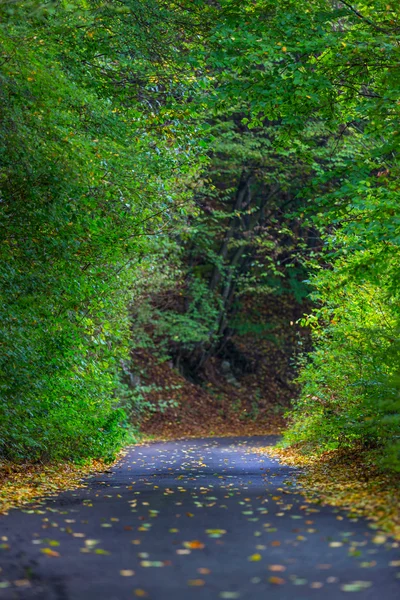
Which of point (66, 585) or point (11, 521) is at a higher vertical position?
point (66, 585)

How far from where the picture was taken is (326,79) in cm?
1200

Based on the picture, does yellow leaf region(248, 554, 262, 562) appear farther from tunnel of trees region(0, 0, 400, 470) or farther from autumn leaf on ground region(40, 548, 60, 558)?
tunnel of trees region(0, 0, 400, 470)

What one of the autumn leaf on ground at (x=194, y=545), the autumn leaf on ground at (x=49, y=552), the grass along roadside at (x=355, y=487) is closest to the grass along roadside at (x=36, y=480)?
the autumn leaf on ground at (x=49, y=552)

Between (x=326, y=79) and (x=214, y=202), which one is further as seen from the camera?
(x=214, y=202)

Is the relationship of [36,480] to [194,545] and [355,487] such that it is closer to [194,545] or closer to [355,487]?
[355,487]

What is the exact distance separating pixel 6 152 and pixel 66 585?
23.9 ft

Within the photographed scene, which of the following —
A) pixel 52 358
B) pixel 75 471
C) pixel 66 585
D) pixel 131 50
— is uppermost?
pixel 131 50

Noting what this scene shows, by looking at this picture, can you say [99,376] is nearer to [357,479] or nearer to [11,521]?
[357,479]

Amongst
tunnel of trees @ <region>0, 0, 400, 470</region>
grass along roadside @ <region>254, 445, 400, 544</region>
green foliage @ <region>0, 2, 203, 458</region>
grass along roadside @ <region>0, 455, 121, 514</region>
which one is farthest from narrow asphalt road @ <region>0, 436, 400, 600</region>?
green foliage @ <region>0, 2, 203, 458</region>

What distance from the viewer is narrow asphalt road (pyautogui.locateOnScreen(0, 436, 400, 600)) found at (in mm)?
5414

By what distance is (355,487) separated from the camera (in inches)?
400

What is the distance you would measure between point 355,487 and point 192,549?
4018 millimetres

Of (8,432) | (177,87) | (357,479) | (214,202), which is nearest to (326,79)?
(177,87)

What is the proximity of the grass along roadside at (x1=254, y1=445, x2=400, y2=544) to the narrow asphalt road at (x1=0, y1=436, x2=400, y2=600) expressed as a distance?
24cm
